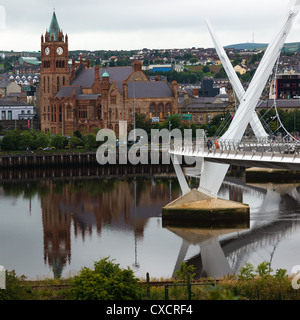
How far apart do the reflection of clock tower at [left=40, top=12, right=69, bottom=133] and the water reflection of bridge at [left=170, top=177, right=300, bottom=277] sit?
5626cm

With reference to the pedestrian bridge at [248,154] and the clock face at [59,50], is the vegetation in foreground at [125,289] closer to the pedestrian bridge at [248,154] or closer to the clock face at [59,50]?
the pedestrian bridge at [248,154]

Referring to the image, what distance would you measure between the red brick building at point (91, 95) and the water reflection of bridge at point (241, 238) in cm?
4847

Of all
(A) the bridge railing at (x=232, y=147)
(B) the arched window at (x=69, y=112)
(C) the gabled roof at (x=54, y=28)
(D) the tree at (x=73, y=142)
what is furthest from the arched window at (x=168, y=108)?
A: (A) the bridge railing at (x=232, y=147)

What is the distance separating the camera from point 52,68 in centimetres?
10694

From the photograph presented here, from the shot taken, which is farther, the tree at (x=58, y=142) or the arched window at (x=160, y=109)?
the arched window at (x=160, y=109)

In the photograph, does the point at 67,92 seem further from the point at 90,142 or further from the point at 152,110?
the point at 90,142

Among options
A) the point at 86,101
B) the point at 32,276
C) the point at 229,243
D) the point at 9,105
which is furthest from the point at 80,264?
the point at 9,105

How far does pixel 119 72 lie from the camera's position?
106 meters

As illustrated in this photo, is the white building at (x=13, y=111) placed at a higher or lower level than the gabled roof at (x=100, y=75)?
lower

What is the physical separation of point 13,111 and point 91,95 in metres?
15.0

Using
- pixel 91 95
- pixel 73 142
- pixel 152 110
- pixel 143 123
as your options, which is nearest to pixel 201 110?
pixel 152 110

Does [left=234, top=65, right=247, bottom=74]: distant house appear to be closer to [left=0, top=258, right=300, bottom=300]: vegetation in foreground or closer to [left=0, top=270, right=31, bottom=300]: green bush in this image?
[left=0, top=258, right=300, bottom=300]: vegetation in foreground

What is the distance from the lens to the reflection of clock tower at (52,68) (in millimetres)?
105562

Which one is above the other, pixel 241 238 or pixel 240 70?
pixel 240 70
